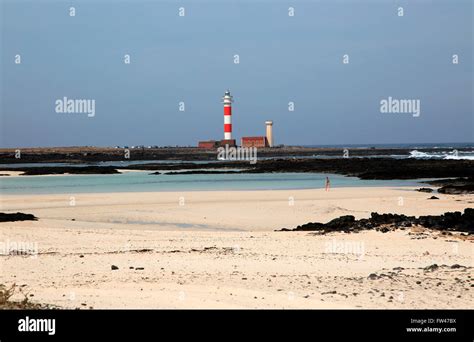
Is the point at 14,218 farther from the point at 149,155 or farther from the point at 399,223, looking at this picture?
the point at 149,155

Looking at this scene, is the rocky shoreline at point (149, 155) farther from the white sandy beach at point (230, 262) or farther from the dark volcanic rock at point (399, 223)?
the dark volcanic rock at point (399, 223)

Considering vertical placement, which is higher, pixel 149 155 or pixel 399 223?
pixel 149 155

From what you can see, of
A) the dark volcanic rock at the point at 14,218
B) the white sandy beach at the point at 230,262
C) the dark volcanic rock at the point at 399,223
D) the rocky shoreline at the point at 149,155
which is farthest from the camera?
the rocky shoreline at the point at 149,155

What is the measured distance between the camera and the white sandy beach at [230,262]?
788 cm

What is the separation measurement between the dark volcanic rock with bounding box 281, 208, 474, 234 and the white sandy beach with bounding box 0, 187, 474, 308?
672 millimetres

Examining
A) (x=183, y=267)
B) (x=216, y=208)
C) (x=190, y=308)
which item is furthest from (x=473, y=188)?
(x=190, y=308)

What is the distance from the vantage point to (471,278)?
899 cm

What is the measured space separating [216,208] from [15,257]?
10720mm

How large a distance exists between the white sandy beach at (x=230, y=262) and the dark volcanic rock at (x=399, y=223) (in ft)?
2.20

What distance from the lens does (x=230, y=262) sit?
1070cm

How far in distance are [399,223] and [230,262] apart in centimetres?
556

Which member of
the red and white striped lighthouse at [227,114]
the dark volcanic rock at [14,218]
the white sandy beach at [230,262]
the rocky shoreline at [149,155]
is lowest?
the white sandy beach at [230,262]

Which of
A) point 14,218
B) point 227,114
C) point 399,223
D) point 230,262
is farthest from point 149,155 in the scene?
point 230,262

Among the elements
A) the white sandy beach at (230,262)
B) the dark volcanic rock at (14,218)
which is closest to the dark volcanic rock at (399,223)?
the white sandy beach at (230,262)
